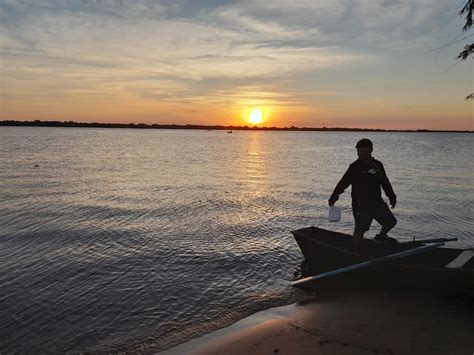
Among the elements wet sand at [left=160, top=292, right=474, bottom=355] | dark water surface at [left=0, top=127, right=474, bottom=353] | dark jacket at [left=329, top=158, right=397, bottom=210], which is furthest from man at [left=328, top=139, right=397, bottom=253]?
dark water surface at [left=0, top=127, right=474, bottom=353]

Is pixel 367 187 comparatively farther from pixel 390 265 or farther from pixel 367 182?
pixel 390 265

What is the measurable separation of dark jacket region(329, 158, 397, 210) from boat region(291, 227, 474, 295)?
3.91 feet

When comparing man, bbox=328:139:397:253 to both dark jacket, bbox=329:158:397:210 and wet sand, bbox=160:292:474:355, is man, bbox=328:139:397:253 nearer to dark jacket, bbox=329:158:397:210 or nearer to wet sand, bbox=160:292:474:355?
dark jacket, bbox=329:158:397:210

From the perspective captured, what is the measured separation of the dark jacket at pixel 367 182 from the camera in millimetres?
8125

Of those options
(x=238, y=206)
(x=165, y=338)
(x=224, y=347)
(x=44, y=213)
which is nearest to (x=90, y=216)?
(x=44, y=213)

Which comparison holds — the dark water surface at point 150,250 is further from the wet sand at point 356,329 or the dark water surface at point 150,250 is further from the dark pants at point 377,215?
the dark pants at point 377,215

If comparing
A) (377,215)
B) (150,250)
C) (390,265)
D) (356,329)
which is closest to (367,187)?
(377,215)

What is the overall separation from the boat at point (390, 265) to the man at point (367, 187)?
0.77m

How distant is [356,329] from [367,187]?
2986mm

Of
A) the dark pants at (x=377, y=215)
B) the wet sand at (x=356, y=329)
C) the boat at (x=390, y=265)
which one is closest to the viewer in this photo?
→ the wet sand at (x=356, y=329)

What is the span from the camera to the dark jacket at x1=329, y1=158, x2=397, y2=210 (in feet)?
26.7

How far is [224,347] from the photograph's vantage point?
6125 mm

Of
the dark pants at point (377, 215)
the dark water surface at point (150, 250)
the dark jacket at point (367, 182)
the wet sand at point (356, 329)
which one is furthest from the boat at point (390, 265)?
the dark jacket at point (367, 182)

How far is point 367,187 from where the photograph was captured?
820 centimetres
